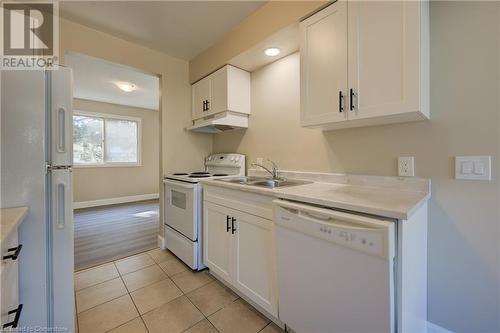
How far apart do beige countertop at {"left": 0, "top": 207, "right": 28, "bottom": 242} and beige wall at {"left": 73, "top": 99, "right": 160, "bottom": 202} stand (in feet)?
14.4

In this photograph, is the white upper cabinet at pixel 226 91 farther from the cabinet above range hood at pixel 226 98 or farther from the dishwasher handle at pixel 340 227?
the dishwasher handle at pixel 340 227

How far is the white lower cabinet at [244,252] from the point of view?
4.75 feet

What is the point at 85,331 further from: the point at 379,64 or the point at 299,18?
the point at 299,18

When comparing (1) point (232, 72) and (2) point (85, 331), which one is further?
(1) point (232, 72)

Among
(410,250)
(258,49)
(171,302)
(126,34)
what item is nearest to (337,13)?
(258,49)

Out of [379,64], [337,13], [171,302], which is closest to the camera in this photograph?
[379,64]

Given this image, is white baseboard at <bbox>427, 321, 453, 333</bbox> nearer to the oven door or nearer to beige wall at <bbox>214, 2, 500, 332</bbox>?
beige wall at <bbox>214, 2, 500, 332</bbox>

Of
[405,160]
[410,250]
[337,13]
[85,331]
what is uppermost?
[337,13]

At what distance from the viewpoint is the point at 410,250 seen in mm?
996

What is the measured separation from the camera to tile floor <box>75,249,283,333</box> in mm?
1470

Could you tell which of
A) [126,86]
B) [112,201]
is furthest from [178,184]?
[112,201]

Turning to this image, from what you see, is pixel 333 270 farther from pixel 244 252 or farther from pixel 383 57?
pixel 383 57

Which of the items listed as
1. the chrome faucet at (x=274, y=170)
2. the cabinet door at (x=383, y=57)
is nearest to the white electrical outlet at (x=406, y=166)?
the cabinet door at (x=383, y=57)

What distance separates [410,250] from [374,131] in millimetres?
876
